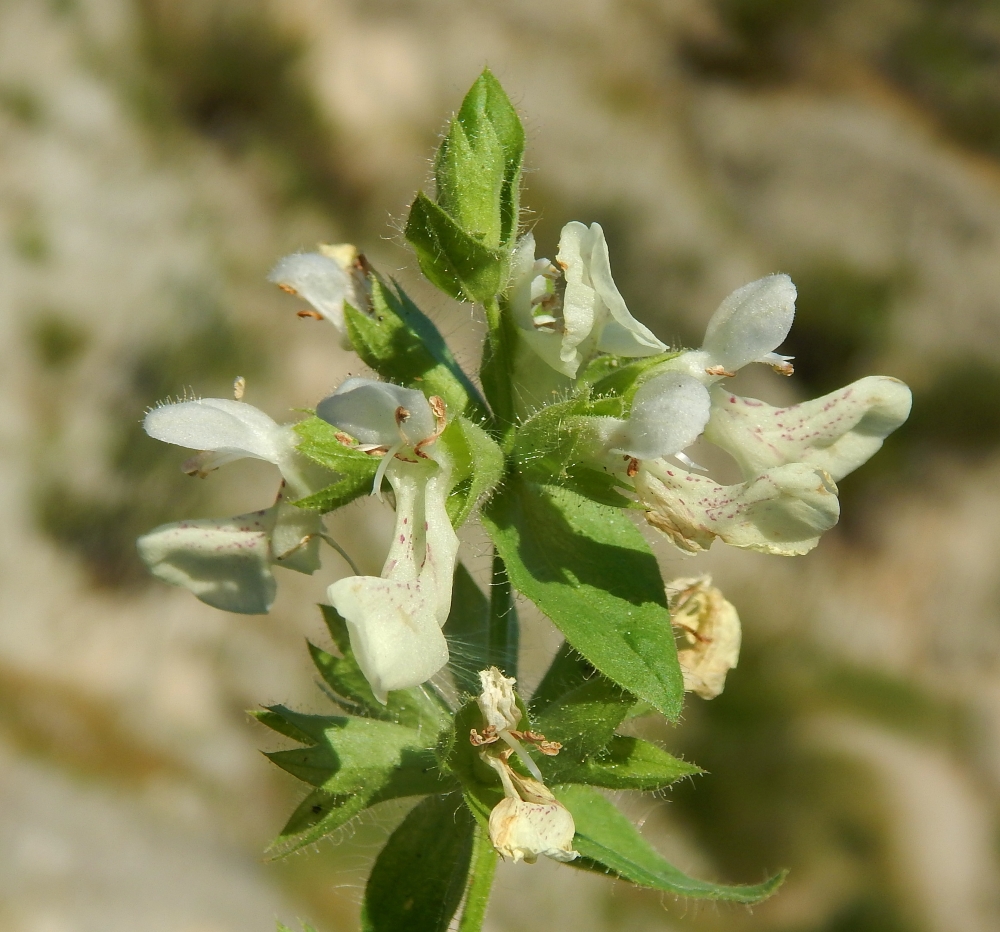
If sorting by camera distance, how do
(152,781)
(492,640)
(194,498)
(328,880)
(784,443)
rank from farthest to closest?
(194,498) → (152,781) → (328,880) → (492,640) → (784,443)

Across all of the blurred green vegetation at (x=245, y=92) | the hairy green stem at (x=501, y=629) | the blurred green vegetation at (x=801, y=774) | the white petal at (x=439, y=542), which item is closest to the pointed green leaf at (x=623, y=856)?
the hairy green stem at (x=501, y=629)

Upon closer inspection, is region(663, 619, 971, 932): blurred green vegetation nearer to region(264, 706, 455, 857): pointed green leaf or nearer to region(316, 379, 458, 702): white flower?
region(264, 706, 455, 857): pointed green leaf

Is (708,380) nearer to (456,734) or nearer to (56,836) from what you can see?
(456,734)

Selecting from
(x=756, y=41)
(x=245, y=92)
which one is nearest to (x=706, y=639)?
(x=756, y=41)

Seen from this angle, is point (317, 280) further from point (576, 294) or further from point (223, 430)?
point (576, 294)

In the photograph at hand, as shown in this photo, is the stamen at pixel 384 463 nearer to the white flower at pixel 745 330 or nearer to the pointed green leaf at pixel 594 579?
the pointed green leaf at pixel 594 579

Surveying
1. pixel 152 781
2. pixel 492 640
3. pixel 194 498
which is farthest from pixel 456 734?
pixel 194 498
